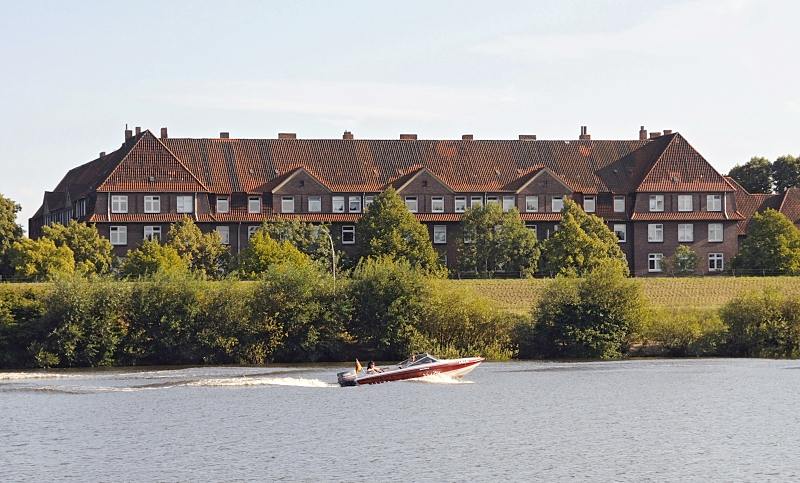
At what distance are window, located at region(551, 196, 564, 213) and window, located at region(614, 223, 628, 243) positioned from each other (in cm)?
506

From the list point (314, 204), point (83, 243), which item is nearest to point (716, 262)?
point (314, 204)

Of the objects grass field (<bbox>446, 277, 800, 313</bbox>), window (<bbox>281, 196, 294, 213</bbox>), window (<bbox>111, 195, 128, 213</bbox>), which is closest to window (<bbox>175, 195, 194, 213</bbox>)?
window (<bbox>111, 195, 128, 213</bbox>)

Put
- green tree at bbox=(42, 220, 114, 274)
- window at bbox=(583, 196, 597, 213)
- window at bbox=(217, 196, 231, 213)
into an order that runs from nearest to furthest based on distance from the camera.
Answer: green tree at bbox=(42, 220, 114, 274) → window at bbox=(217, 196, 231, 213) → window at bbox=(583, 196, 597, 213)

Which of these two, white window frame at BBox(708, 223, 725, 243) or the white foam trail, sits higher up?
white window frame at BBox(708, 223, 725, 243)

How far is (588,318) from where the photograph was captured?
84.1 meters

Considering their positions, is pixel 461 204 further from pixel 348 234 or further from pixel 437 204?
pixel 348 234

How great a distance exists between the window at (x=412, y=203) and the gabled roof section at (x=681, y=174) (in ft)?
61.6

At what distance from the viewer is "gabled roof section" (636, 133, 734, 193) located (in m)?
129

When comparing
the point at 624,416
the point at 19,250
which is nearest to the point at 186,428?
the point at 624,416

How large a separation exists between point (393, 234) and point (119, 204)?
23.3 meters

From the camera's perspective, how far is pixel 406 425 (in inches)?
2242

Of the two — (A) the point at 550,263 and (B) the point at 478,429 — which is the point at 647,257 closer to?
(A) the point at 550,263

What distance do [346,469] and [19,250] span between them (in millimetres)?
64014

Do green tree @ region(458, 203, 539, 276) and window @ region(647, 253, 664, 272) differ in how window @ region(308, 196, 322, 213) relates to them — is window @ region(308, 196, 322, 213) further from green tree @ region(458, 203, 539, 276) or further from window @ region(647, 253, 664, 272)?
window @ region(647, 253, 664, 272)
